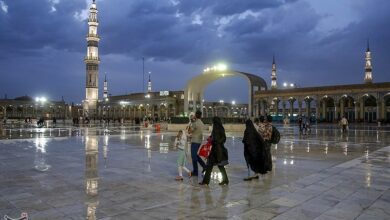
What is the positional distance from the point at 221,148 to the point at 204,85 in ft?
121

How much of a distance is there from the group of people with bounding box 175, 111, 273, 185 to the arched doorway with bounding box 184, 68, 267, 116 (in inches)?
1273

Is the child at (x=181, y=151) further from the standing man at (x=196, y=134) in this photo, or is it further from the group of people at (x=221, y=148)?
the standing man at (x=196, y=134)

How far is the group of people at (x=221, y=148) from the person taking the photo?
23.7ft

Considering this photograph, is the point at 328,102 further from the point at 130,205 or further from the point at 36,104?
the point at 36,104

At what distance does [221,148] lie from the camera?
288 inches

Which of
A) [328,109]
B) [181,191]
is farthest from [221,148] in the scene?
[328,109]

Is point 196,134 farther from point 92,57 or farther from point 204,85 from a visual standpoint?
point 92,57

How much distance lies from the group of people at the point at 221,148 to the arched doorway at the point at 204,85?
32327 mm

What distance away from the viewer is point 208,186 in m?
7.05

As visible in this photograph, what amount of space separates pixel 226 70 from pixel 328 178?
33416 millimetres

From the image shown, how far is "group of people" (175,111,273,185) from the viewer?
7.21 meters

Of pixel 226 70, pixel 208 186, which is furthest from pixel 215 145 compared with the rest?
pixel 226 70

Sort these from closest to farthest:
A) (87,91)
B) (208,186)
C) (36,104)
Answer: (208,186) < (87,91) < (36,104)

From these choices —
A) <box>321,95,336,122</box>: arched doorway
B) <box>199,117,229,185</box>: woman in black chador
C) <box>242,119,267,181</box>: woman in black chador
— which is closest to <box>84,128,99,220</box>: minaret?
<box>199,117,229,185</box>: woman in black chador
